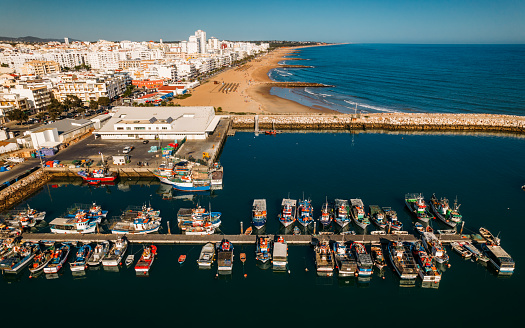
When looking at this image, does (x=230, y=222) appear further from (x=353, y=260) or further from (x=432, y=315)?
(x=432, y=315)

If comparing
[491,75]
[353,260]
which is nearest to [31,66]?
[353,260]

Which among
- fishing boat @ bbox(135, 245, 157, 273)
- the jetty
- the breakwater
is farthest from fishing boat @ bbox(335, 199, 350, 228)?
the breakwater

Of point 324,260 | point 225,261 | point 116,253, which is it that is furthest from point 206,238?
point 324,260

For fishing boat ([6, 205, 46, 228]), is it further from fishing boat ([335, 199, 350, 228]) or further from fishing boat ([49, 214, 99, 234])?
fishing boat ([335, 199, 350, 228])

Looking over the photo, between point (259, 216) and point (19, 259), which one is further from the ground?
point (259, 216)

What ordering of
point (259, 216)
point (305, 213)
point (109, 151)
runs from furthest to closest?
point (109, 151) < point (305, 213) < point (259, 216)

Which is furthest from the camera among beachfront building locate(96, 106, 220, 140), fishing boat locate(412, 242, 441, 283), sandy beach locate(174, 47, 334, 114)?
sandy beach locate(174, 47, 334, 114)

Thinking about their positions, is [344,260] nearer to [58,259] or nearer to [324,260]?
[324,260]

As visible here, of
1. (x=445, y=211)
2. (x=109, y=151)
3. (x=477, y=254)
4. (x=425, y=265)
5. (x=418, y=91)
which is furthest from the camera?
(x=418, y=91)
